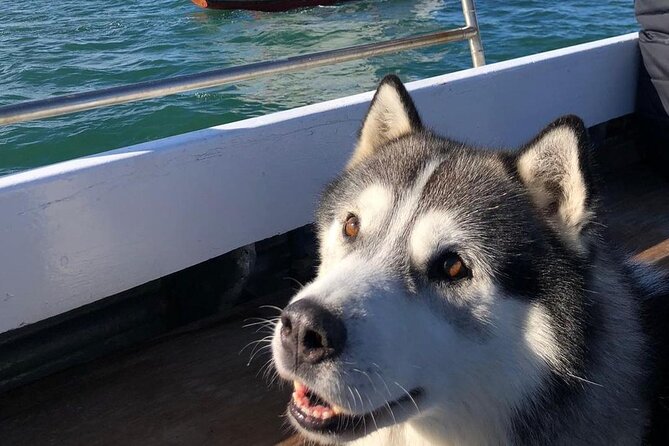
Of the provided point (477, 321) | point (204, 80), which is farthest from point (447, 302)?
point (204, 80)

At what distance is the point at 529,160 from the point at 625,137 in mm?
2664

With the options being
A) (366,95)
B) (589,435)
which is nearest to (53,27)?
(366,95)

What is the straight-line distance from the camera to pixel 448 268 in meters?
1.71

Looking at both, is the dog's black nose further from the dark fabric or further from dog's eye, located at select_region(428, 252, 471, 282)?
the dark fabric

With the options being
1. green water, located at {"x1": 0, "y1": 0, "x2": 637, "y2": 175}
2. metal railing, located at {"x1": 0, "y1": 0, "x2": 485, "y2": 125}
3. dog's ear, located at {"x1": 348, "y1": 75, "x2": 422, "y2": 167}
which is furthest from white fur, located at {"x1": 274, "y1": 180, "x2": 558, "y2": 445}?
green water, located at {"x1": 0, "y1": 0, "x2": 637, "y2": 175}

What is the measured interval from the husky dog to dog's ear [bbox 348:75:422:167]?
0.36 meters

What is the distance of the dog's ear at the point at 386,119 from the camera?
7.23ft

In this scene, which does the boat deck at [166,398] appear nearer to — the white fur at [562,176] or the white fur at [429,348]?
the white fur at [429,348]

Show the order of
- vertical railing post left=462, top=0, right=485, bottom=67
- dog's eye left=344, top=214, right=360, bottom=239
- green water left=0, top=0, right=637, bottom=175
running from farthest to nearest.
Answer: green water left=0, top=0, right=637, bottom=175 < vertical railing post left=462, top=0, right=485, bottom=67 < dog's eye left=344, top=214, right=360, bottom=239

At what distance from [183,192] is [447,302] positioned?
1.29 m

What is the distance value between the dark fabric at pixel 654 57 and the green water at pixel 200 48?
504 centimetres

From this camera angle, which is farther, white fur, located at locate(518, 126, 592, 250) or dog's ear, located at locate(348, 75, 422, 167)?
dog's ear, located at locate(348, 75, 422, 167)

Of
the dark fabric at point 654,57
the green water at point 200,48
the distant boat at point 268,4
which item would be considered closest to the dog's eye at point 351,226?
the dark fabric at point 654,57

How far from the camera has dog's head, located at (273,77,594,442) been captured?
152 cm
